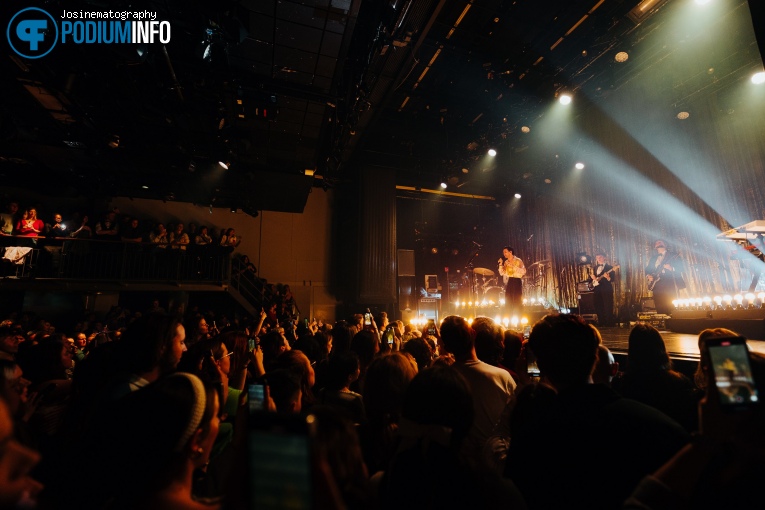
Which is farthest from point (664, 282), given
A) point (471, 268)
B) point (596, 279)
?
point (471, 268)

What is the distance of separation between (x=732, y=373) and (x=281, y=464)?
117cm

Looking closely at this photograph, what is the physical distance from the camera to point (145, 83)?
6121mm

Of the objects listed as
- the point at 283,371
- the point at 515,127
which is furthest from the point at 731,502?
the point at 515,127

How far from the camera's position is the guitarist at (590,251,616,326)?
375 inches

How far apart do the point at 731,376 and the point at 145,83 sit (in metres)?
7.94

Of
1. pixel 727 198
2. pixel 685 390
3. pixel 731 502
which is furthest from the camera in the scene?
pixel 727 198

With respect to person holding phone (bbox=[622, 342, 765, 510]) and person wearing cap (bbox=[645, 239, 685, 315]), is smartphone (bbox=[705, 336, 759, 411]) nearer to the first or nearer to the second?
person holding phone (bbox=[622, 342, 765, 510])

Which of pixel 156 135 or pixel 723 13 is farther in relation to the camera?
pixel 156 135

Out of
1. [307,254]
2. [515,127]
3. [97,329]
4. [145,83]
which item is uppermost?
[515,127]

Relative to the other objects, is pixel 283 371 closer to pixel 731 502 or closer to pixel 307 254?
pixel 731 502

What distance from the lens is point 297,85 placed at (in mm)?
7191

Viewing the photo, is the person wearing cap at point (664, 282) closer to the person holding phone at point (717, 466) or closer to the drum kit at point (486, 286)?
the drum kit at point (486, 286)

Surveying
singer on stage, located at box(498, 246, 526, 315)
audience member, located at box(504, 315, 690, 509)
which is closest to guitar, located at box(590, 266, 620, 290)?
singer on stage, located at box(498, 246, 526, 315)

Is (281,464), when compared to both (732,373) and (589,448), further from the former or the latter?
(732,373)
